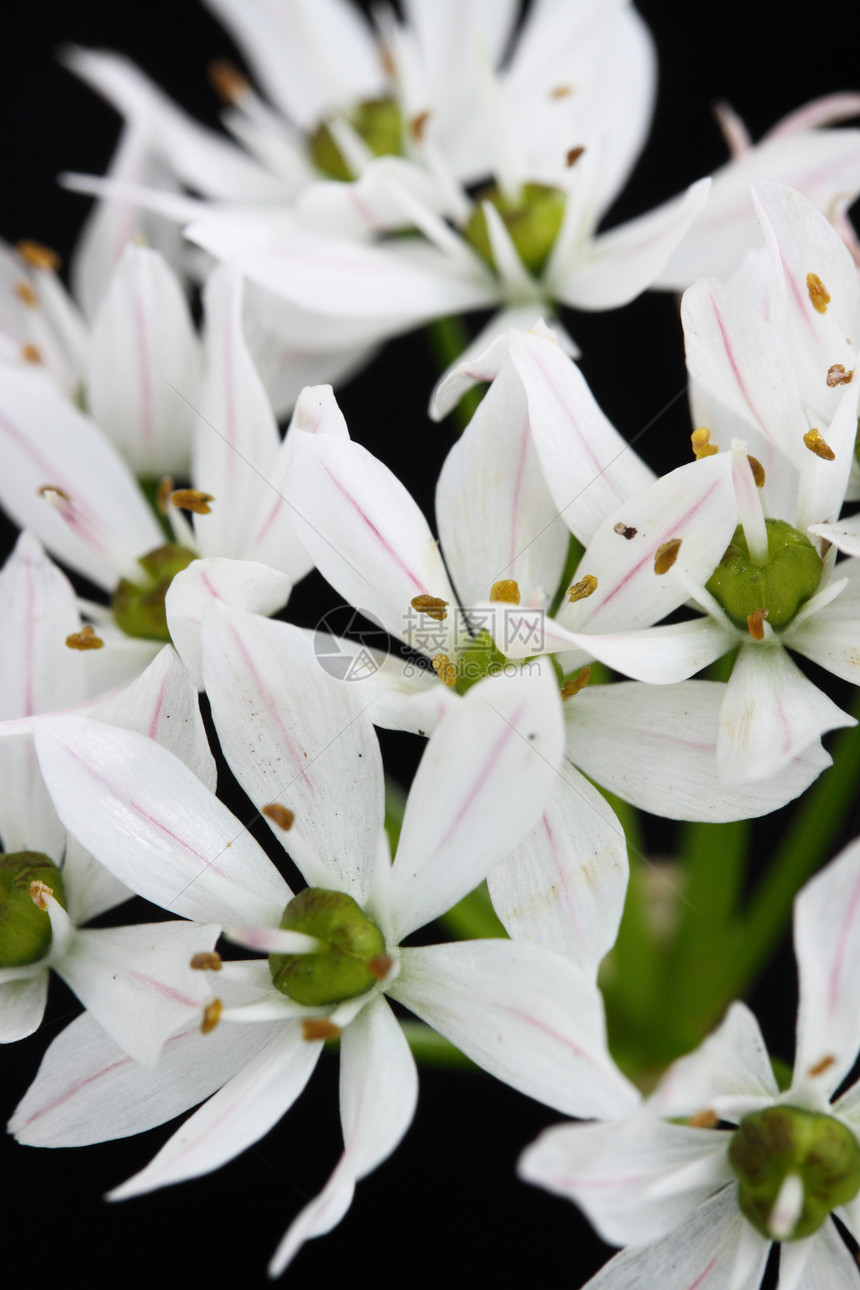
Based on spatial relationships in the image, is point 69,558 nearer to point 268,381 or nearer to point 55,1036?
point 268,381

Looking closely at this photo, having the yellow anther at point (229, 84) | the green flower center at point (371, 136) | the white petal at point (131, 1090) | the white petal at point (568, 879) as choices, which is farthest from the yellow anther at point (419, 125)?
the white petal at point (131, 1090)

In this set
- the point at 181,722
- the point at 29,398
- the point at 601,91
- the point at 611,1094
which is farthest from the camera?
the point at 601,91

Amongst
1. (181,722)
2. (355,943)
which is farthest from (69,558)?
(355,943)

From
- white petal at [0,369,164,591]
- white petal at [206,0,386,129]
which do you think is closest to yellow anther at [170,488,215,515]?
white petal at [0,369,164,591]

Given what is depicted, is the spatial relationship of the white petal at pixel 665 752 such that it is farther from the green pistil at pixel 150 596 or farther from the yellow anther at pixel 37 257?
the yellow anther at pixel 37 257

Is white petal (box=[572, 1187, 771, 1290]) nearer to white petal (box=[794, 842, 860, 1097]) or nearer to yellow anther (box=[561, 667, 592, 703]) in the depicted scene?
white petal (box=[794, 842, 860, 1097])
